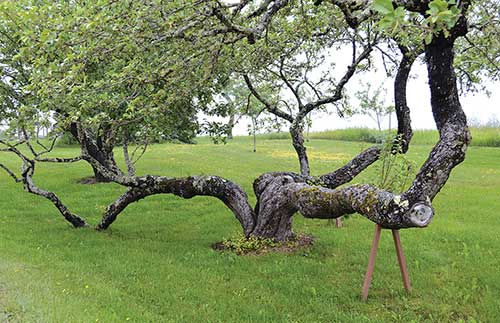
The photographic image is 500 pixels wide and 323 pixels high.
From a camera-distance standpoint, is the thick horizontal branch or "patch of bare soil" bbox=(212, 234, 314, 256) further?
the thick horizontal branch

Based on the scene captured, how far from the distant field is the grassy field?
25.2 metres

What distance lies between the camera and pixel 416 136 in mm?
50406

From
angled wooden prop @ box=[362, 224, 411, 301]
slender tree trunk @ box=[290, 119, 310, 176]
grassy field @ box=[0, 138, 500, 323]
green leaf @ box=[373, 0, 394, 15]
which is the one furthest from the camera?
slender tree trunk @ box=[290, 119, 310, 176]

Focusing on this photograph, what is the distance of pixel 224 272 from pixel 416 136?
46.6 metres

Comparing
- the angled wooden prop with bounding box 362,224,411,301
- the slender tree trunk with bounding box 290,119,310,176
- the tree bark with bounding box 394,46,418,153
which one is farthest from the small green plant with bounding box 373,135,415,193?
the slender tree trunk with bounding box 290,119,310,176

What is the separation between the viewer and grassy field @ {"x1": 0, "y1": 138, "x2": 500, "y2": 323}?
252 inches

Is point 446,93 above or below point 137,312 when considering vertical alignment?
above

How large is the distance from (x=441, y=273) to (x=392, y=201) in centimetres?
326

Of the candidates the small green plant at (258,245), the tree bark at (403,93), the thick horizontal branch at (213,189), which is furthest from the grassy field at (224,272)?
the tree bark at (403,93)

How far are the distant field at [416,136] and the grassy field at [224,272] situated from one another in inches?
991

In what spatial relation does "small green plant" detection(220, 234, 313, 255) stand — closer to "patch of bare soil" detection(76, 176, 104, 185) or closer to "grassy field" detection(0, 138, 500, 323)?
"grassy field" detection(0, 138, 500, 323)

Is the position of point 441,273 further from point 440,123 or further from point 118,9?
point 118,9

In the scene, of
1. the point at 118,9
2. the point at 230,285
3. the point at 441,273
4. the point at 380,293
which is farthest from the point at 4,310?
the point at 441,273

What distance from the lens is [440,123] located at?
254 inches
